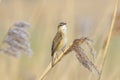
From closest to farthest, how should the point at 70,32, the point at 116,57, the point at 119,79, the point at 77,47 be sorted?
the point at 77,47 < the point at 119,79 < the point at 70,32 < the point at 116,57

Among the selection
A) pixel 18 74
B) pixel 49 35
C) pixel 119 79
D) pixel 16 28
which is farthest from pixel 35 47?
pixel 16 28

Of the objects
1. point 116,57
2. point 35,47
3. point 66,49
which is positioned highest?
point 66,49

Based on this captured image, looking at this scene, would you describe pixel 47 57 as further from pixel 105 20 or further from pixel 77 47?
pixel 77 47

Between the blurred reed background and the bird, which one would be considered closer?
the bird

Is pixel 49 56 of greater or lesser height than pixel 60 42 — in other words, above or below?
below

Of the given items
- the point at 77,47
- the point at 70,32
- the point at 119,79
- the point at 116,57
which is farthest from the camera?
the point at 116,57

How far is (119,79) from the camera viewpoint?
1.19 meters

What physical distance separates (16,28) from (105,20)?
50 centimetres

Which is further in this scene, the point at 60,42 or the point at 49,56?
the point at 49,56

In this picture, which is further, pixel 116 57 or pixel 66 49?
pixel 116 57

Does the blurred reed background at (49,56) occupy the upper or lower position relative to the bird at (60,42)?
lower

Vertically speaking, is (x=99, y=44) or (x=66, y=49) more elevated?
(x=66, y=49)

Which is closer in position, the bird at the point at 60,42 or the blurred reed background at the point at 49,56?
the bird at the point at 60,42

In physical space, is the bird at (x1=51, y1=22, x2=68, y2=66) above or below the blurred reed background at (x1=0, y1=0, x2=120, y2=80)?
above
